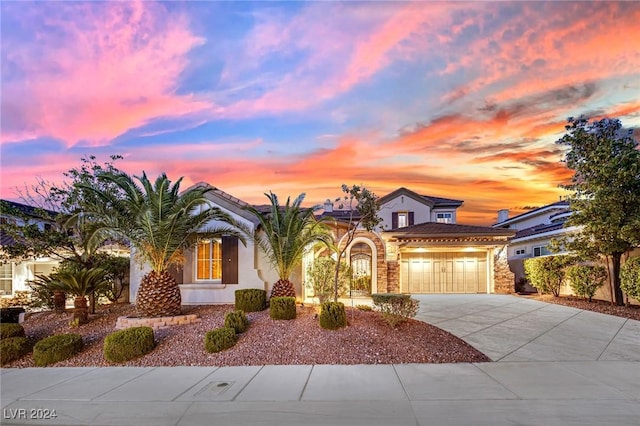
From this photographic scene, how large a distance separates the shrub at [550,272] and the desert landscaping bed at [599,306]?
1.70 feet

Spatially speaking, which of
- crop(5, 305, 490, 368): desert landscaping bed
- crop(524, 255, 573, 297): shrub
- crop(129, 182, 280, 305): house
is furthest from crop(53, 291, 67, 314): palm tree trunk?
crop(524, 255, 573, 297): shrub

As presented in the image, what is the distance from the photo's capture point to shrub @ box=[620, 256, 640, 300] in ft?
38.8

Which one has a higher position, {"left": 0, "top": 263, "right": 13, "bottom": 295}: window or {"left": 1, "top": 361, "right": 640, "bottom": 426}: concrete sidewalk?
{"left": 0, "top": 263, "right": 13, "bottom": 295}: window

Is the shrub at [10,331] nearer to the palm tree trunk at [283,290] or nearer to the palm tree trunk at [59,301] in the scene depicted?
the palm tree trunk at [59,301]

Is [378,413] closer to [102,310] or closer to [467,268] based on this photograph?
[102,310]

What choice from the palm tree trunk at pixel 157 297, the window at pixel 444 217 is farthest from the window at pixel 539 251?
the palm tree trunk at pixel 157 297

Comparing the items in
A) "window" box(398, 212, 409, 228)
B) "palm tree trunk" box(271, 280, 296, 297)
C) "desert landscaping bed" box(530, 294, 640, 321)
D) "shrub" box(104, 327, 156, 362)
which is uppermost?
"window" box(398, 212, 409, 228)

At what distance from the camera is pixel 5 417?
496cm

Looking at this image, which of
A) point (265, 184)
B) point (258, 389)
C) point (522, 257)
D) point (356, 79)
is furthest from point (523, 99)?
point (522, 257)

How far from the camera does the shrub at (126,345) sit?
728 centimetres

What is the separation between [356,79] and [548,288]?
13.2m

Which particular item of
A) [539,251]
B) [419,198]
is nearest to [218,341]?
[539,251]

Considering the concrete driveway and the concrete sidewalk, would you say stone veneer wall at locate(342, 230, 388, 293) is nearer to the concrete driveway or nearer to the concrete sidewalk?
the concrete driveway

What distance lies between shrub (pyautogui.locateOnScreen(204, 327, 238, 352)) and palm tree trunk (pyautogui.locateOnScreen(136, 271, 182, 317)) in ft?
8.94
